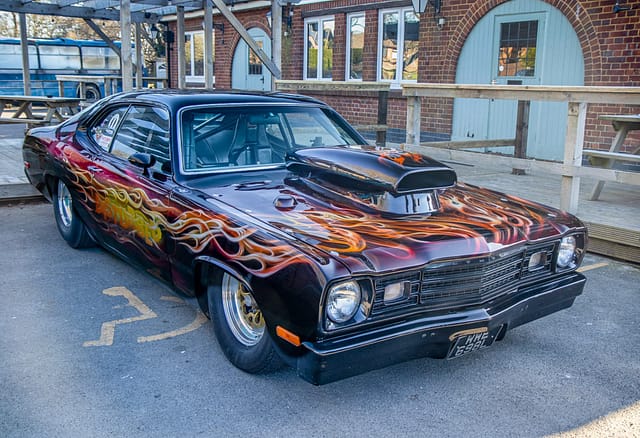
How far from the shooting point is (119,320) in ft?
13.3

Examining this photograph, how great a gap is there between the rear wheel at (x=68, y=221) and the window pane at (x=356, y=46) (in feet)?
31.2

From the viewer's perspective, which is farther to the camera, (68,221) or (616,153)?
(616,153)

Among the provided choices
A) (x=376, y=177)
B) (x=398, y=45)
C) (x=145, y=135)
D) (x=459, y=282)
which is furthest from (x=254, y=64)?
(x=459, y=282)

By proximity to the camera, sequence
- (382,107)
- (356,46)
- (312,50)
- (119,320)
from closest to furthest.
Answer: (119,320), (382,107), (356,46), (312,50)

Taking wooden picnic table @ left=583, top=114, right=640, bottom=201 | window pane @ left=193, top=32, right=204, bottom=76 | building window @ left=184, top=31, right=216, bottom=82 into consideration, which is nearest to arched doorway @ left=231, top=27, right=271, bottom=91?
building window @ left=184, top=31, right=216, bottom=82

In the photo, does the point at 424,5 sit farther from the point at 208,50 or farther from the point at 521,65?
the point at 208,50

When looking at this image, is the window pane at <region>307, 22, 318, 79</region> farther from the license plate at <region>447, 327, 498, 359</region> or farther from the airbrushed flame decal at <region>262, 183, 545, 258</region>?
the license plate at <region>447, 327, 498, 359</region>

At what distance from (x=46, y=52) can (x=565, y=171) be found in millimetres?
28105

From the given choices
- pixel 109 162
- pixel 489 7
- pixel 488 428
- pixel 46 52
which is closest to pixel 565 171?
pixel 488 428

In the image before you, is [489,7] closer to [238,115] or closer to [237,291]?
[238,115]

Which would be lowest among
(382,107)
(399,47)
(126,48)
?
(382,107)

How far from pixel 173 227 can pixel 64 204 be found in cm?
248

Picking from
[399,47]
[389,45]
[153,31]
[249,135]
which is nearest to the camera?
[249,135]

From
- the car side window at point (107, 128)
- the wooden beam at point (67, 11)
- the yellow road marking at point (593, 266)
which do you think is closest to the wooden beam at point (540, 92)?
the yellow road marking at point (593, 266)
